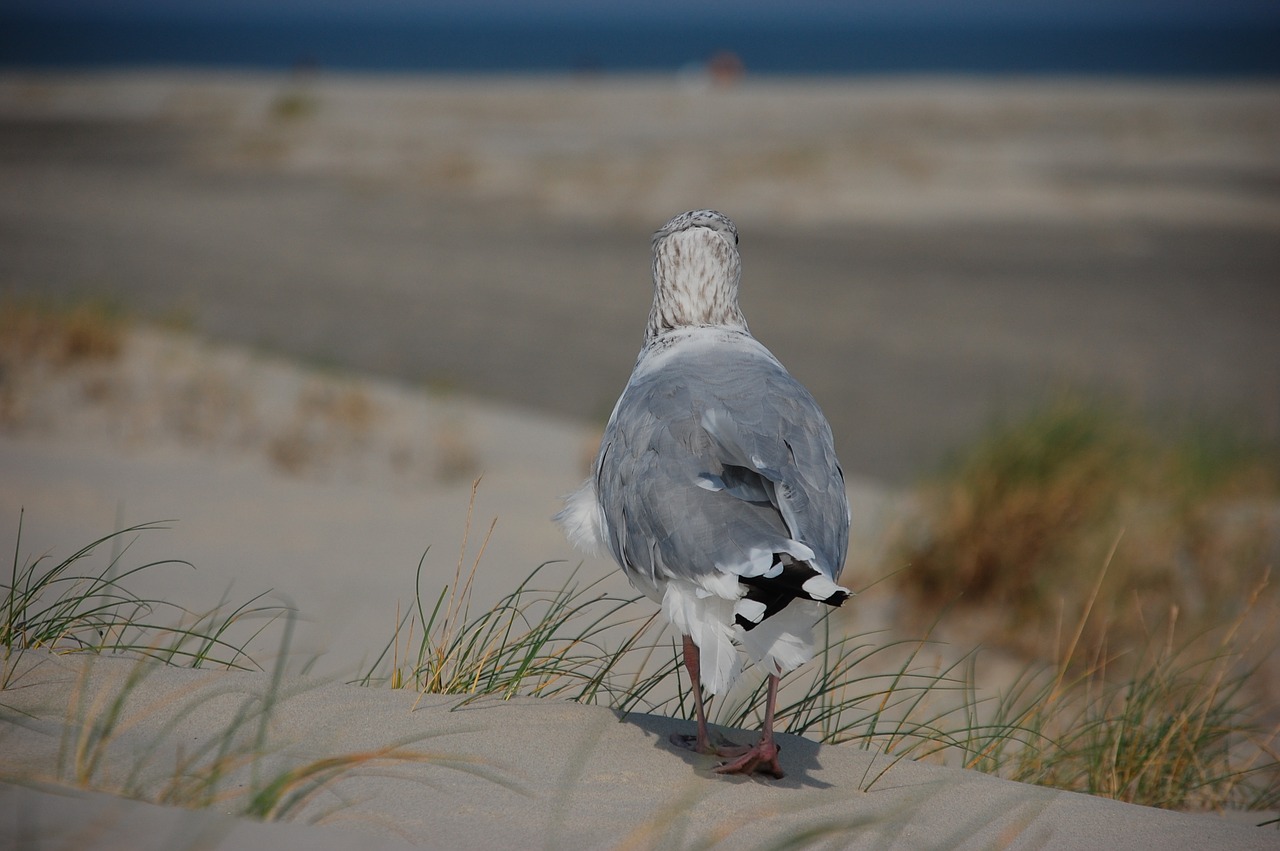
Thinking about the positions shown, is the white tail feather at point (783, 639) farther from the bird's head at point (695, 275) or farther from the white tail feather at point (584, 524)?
the bird's head at point (695, 275)

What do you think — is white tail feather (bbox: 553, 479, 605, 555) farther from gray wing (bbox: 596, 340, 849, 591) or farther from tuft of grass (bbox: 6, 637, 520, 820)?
tuft of grass (bbox: 6, 637, 520, 820)

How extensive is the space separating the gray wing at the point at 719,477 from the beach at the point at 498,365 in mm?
572

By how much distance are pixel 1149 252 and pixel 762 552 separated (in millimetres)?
16614

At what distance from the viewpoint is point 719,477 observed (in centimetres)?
276

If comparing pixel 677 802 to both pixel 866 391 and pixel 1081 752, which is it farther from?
pixel 866 391

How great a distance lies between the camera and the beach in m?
2.79

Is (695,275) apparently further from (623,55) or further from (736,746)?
(623,55)

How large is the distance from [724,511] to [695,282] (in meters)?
1.05

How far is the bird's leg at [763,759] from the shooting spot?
114 inches

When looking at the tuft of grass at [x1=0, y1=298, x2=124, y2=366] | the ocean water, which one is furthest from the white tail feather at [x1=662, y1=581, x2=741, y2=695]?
the ocean water

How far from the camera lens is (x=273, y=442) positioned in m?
7.74

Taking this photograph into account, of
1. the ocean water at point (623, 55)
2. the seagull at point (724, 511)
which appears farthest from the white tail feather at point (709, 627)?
the ocean water at point (623, 55)

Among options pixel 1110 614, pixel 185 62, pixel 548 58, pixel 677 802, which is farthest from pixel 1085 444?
pixel 548 58

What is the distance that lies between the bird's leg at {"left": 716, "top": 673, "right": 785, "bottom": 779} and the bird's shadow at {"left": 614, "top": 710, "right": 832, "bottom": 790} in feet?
0.11
